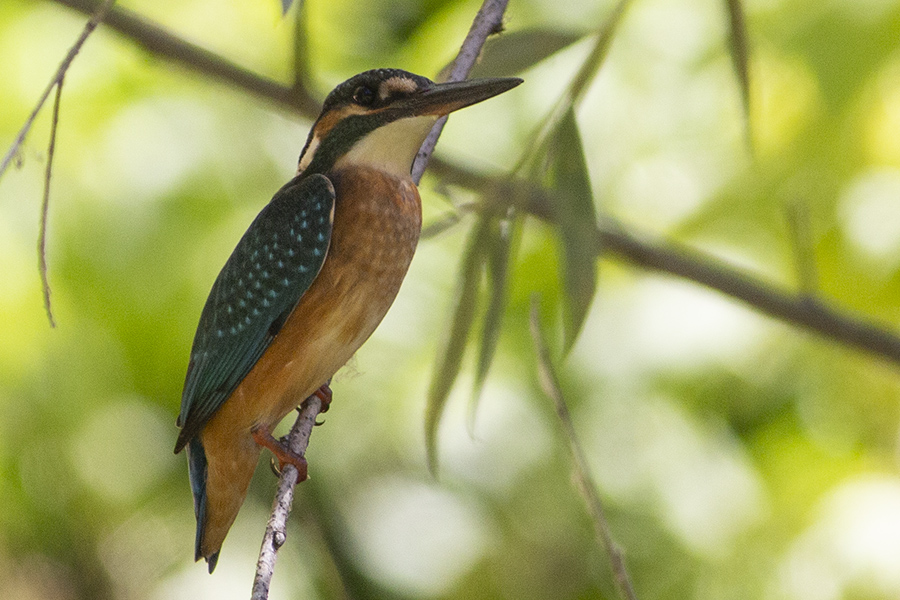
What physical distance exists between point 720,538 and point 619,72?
1716 millimetres

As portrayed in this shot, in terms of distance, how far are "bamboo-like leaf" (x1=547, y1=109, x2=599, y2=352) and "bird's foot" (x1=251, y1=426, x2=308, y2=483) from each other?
583 mm

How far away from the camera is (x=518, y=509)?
3.34 meters

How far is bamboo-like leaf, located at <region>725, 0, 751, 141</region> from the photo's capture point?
2.27 metres

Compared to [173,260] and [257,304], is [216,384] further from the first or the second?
[173,260]

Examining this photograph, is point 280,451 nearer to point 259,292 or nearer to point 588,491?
point 259,292

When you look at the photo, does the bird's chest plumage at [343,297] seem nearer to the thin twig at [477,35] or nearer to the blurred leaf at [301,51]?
the thin twig at [477,35]

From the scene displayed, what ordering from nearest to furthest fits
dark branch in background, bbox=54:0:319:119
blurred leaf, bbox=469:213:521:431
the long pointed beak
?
the long pointed beak < blurred leaf, bbox=469:213:521:431 < dark branch in background, bbox=54:0:319:119

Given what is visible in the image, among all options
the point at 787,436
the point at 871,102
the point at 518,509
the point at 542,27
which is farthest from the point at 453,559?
the point at 871,102

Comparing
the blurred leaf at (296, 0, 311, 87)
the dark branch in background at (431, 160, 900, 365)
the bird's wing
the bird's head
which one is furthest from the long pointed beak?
the dark branch in background at (431, 160, 900, 365)

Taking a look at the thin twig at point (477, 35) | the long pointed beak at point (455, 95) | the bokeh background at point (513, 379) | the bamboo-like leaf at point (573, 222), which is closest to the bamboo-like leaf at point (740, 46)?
the bamboo-like leaf at point (573, 222)

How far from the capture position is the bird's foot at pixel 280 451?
6.49 feet

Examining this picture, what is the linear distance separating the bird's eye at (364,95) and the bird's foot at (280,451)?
77 cm

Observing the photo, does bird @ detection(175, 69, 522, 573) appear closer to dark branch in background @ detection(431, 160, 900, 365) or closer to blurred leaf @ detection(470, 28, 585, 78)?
blurred leaf @ detection(470, 28, 585, 78)

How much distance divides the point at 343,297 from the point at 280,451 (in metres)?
0.35
